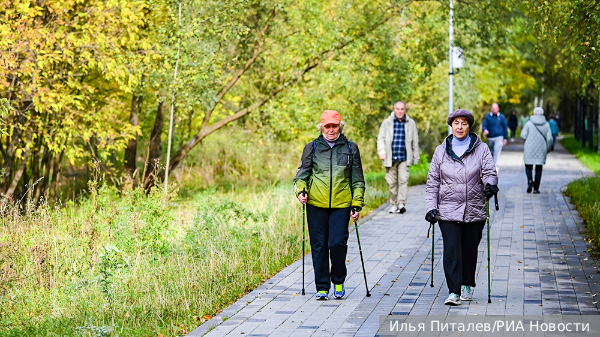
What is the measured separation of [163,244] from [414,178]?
39.8 feet

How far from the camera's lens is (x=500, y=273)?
9078 mm

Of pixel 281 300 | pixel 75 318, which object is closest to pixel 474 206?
pixel 281 300

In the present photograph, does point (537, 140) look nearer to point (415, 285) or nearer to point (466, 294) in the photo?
point (415, 285)

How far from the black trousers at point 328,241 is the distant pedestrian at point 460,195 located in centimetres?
84

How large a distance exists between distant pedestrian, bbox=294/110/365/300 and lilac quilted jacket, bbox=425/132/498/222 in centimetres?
79

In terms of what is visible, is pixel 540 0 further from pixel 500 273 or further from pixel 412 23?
pixel 412 23

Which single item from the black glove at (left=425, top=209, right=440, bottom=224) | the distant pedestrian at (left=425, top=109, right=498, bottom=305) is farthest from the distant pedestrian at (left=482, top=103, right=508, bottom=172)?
the black glove at (left=425, top=209, right=440, bottom=224)

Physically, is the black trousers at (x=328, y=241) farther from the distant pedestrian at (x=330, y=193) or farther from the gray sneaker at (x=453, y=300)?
the gray sneaker at (x=453, y=300)

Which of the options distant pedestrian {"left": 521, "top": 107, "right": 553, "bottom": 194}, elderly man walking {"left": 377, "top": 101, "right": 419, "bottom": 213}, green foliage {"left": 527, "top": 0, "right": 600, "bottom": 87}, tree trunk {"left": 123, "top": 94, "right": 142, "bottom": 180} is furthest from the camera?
tree trunk {"left": 123, "top": 94, "right": 142, "bottom": 180}

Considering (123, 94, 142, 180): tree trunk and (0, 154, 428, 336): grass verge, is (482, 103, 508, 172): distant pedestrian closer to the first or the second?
(0, 154, 428, 336): grass verge

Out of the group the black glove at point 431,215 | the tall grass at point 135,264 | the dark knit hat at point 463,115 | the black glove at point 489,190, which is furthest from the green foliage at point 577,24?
the tall grass at point 135,264

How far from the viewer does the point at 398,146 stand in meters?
14.5

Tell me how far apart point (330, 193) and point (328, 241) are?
46cm

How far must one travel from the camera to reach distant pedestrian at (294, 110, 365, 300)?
7836 mm
